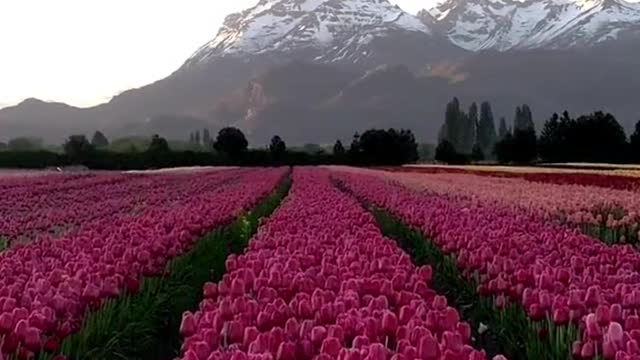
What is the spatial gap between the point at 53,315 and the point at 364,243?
327 cm

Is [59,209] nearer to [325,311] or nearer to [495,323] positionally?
[495,323]

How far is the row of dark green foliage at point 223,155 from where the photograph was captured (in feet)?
229

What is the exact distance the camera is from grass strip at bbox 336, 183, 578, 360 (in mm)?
5578

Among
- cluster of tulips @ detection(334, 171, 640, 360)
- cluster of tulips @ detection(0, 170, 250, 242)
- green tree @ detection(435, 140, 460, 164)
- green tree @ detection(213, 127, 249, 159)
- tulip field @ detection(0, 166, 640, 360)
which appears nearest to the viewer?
tulip field @ detection(0, 166, 640, 360)

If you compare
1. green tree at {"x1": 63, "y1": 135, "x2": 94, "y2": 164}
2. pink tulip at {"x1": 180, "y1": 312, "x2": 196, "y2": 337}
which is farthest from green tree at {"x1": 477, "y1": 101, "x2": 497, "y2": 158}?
pink tulip at {"x1": 180, "y1": 312, "x2": 196, "y2": 337}

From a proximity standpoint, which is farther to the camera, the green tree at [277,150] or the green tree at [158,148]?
the green tree at [277,150]

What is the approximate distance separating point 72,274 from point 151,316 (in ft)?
3.55

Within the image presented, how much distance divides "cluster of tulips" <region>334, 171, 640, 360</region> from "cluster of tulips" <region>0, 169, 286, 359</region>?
2.62 meters

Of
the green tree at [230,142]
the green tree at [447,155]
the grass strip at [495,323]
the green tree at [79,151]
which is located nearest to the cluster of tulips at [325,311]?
the grass strip at [495,323]

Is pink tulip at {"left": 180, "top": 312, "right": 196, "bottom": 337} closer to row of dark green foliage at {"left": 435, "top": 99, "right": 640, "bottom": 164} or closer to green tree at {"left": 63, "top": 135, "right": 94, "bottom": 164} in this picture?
green tree at {"left": 63, "top": 135, "right": 94, "bottom": 164}

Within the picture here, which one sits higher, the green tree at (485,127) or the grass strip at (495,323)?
the green tree at (485,127)

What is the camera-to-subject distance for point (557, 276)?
21.3ft

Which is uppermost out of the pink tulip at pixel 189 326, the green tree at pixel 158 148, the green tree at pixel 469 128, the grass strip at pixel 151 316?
the green tree at pixel 469 128

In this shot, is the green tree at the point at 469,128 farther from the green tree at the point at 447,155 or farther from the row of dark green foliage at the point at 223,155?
the green tree at the point at 447,155
